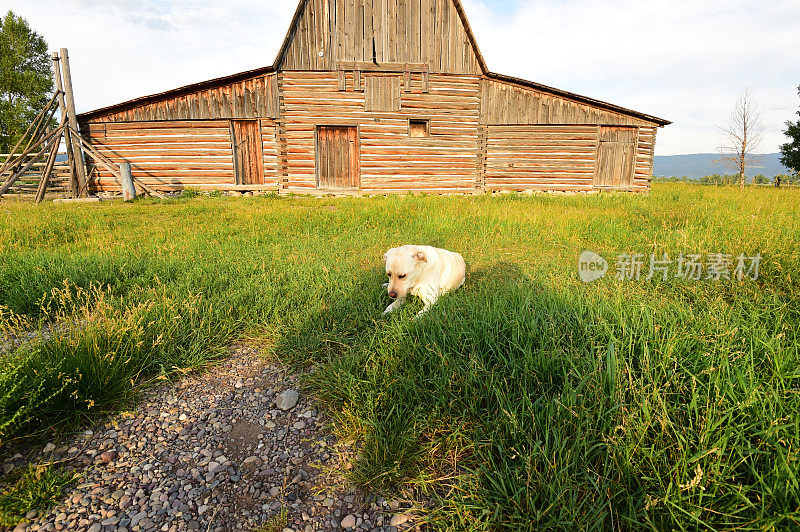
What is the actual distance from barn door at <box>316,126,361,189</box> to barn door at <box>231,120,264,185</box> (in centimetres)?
236

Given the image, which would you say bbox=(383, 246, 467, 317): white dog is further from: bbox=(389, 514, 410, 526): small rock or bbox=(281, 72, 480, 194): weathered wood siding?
bbox=(281, 72, 480, 194): weathered wood siding

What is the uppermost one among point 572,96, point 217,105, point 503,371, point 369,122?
point 572,96

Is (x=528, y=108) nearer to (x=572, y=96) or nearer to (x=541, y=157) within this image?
(x=572, y=96)

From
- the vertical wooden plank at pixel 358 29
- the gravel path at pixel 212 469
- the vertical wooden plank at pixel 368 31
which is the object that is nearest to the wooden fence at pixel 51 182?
the vertical wooden plank at pixel 358 29

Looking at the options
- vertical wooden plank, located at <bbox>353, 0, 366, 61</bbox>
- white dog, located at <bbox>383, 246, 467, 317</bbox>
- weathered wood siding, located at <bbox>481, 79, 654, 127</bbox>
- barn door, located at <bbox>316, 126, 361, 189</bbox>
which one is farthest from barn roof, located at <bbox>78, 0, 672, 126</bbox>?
white dog, located at <bbox>383, 246, 467, 317</bbox>

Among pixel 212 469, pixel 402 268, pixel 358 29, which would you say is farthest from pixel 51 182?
pixel 212 469

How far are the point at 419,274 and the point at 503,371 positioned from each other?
1.50 metres

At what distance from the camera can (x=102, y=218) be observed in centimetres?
840

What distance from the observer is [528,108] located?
14492mm

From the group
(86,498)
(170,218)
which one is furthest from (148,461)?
(170,218)

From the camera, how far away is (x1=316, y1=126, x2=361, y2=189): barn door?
1415 centimetres

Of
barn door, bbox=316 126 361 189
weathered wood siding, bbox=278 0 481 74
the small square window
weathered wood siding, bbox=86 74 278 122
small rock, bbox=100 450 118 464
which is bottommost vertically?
small rock, bbox=100 450 118 464

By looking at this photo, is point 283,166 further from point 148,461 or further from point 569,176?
point 148,461

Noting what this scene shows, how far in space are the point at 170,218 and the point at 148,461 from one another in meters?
8.17
